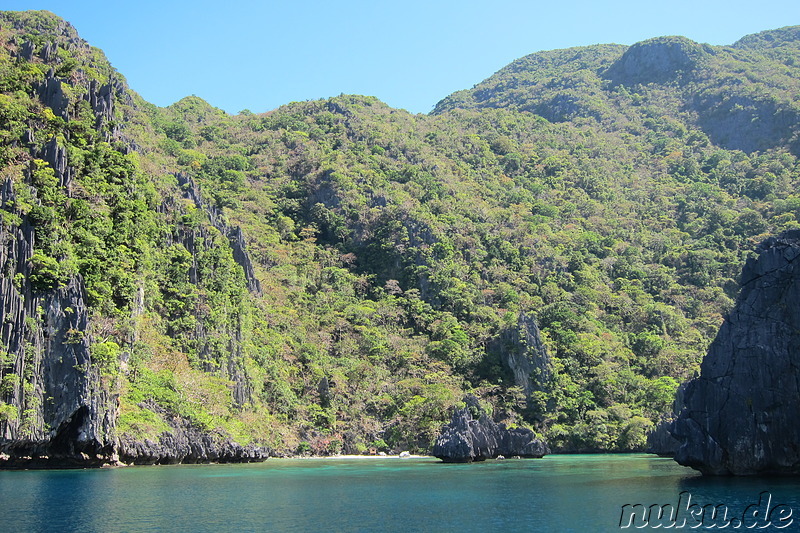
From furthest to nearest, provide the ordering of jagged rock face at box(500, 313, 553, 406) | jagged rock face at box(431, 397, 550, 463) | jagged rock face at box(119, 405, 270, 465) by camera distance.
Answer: jagged rock face at box(500, 313, 553, 406)
jagged rock face at box(431, 397, 550, 463)
jagged rock face at box(119, 405, 270, 465)

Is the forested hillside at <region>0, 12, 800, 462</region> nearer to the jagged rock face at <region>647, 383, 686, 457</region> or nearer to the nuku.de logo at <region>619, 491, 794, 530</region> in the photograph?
the jagged rock face at <region>647, 383, 686, 457</region>

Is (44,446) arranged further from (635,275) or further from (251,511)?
(635,275)

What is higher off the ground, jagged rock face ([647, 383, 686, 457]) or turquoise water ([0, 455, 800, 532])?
turquoise water ([0, 455, 800, 532])

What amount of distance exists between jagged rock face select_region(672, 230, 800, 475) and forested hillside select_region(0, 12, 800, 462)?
125 feet

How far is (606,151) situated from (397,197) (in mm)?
64562

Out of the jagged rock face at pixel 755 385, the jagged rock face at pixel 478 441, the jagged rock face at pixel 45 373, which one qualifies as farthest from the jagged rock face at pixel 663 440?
the jagged rock face at pixel 45 373

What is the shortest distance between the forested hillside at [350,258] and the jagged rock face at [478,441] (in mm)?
10218

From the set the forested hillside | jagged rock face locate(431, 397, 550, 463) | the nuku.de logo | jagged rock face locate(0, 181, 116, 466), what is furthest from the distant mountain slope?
jagged rock face locate(0, 181, 116, 466)

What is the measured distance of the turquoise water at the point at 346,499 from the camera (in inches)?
1059

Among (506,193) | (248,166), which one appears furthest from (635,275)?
(248,166)

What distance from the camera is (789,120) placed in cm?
15025

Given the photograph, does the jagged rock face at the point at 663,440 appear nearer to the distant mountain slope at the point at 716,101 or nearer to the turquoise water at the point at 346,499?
the turquoise water at the point at 346,499

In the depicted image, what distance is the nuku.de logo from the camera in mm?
25438

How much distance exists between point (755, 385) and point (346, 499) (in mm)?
23101
